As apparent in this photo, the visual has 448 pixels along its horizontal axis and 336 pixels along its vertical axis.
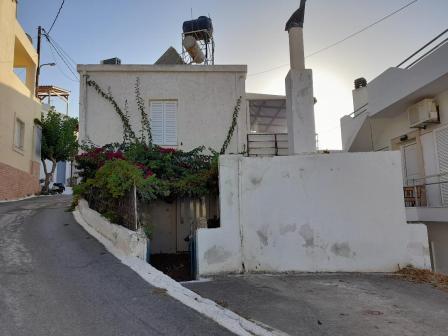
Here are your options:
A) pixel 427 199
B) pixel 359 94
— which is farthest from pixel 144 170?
pixel 359 94

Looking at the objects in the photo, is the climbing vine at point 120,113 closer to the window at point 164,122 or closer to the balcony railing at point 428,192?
the window at point 164,122

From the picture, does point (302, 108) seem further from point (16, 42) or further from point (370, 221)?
point (16, 42)

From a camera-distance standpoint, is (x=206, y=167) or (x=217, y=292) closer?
(x=217, y=292)

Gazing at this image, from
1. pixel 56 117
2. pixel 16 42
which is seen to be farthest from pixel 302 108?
pixel 56 117

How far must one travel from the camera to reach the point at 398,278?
7.65 metres

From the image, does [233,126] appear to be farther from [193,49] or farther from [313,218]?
[313,218]

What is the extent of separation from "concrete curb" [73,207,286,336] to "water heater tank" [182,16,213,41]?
11.9 metres

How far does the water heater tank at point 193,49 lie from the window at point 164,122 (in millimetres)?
3401

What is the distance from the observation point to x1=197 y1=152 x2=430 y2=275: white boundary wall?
26.2ft

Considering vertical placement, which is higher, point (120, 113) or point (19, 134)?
point (19, 134)

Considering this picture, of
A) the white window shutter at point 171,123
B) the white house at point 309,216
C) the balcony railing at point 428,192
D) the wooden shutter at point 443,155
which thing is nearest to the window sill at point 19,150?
the white window shutter at point 171,123

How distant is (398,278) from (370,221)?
1239 mm

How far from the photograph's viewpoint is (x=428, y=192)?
11961 mm

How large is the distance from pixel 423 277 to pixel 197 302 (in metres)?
4.83
